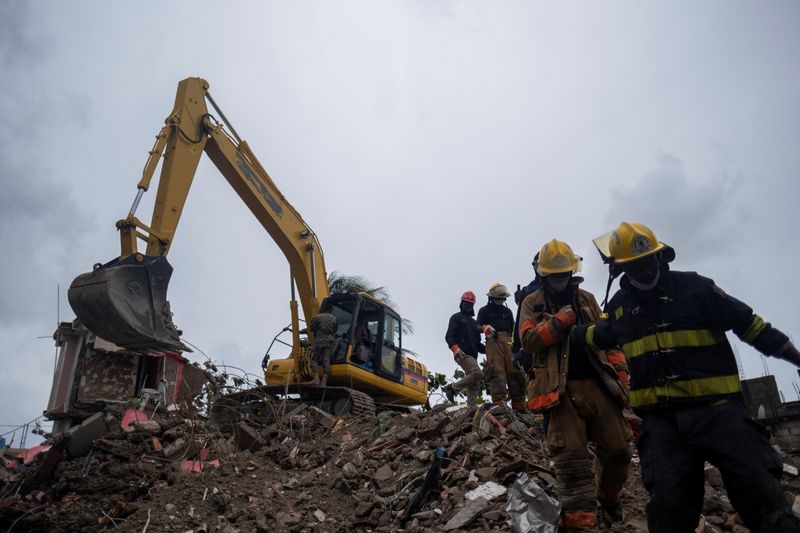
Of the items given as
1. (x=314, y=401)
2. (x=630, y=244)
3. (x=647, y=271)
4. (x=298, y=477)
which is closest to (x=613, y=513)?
(x=647, y=271)

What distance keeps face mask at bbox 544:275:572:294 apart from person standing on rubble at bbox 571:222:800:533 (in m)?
0.66

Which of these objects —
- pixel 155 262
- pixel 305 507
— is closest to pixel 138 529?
pixel 305 507

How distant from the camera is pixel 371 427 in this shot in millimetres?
6984

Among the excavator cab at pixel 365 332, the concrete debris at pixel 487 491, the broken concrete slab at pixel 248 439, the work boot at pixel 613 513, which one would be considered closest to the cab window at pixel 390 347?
the excavator cab at pixel 365 332

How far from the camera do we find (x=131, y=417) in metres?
7.44

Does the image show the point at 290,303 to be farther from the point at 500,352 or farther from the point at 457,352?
the point at 500,352

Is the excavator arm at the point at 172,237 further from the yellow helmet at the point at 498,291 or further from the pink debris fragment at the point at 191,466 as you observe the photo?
the yellow helmet at the point at 498,291

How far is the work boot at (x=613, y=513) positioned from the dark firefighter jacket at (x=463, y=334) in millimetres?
4125

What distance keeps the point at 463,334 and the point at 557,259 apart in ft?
13.6

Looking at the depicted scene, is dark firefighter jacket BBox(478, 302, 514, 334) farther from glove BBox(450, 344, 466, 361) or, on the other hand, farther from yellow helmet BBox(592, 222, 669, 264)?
yellow helmet BBox(592, 222, 669, 264)

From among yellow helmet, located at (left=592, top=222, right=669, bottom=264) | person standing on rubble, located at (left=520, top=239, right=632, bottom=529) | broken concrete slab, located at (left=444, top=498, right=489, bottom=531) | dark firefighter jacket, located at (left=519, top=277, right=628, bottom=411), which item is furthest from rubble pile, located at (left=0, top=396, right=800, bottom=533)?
yellow helmet, located at (left=592, top=222, right=669, bottom=264)

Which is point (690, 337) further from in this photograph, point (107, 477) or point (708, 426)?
point (107, 477)

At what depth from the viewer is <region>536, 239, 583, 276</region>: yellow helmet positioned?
3.54 meters

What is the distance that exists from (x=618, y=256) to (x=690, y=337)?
1.75 feet
